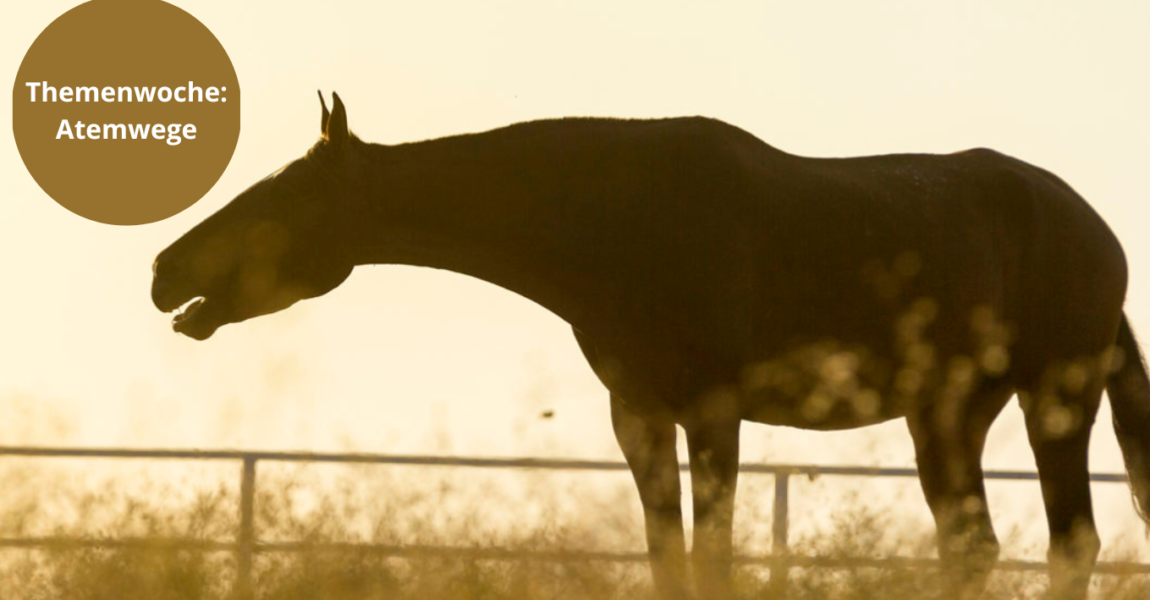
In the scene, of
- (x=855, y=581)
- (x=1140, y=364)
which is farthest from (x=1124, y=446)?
(x=855, y=581)

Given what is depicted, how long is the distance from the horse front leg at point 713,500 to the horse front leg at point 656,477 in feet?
1.27

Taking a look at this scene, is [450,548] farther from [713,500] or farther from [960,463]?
[960,463]

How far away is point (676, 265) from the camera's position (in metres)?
7.20

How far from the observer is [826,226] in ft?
25.3

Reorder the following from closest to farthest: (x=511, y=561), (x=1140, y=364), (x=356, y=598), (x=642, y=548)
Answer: (x=356, y=598), (x=511, y=561), (x=642, y=548), (x=1140, y=364)

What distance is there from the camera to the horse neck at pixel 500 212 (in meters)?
7.36

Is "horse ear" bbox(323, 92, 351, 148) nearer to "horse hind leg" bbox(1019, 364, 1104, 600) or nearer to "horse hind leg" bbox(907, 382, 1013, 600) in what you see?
"horse hind leg" bbox(907, 382, 1013, 600)

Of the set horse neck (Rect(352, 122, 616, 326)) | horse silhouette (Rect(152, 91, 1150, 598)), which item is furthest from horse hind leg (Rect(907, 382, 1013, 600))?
horse neck (Rect(352, 122, 616, 326))

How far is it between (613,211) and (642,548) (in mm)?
1480

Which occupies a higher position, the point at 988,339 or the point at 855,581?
the point at 988,339

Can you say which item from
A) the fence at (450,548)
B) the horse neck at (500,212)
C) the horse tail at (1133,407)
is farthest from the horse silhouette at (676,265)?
the horse tail at (1133,407)

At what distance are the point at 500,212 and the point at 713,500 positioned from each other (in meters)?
1.50

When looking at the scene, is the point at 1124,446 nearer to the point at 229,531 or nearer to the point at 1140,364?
the point at 1140,364

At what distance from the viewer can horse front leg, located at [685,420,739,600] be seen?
6.97m
